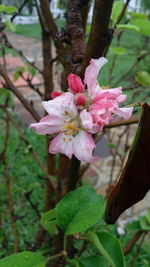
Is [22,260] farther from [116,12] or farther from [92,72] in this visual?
[116,12]

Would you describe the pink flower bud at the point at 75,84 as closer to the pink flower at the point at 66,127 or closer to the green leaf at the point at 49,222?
the pink flower at the point at 66,127

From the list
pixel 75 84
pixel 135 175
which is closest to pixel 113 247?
pixel 135 175

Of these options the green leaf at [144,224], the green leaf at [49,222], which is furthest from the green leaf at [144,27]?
the green leaf at [144,224]

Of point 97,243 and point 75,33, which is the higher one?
point 75,33

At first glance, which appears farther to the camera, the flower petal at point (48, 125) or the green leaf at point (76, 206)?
the green leaf at point (76, 206)

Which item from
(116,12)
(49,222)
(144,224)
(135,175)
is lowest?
(144,224)

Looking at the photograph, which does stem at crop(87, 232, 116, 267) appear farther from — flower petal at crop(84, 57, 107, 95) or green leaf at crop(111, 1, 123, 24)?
green leaf at crop(111, 1, 123, 24)
